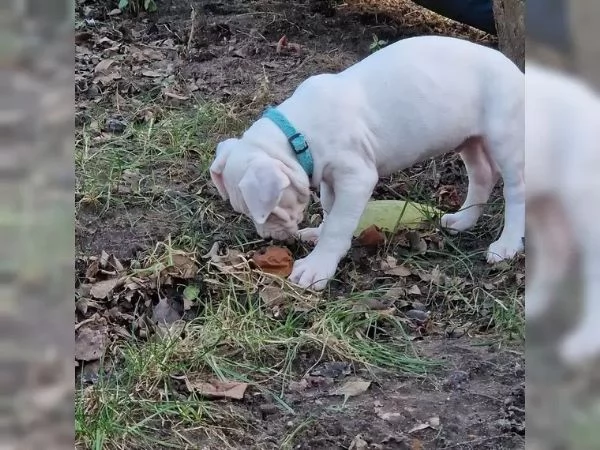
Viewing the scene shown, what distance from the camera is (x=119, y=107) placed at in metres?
3.92

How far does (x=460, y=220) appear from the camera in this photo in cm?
309

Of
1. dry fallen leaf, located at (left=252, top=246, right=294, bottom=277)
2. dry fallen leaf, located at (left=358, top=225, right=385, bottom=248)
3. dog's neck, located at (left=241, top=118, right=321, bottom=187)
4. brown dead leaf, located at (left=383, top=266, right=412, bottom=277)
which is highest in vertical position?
dog's neck, located at (left=241, top=118, right=321, bottom=187)

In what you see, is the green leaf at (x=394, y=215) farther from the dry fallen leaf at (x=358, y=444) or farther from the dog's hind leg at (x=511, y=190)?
the dry fallen leaf at (x=358, y=444)

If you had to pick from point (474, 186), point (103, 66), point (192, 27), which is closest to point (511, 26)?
point (474, 186)

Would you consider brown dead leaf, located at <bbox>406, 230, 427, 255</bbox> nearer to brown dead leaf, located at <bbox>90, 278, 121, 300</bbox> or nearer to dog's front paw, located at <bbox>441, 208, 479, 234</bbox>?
dog's front paw, located at <bbox>441, 208, 479, 234</bbox>

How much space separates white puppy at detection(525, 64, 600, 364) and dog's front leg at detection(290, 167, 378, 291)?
149 cm

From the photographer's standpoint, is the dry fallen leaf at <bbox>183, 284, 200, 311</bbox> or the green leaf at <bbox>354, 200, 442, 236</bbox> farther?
the green leaf at <bbox>354, 200, 442, 236</bbox>

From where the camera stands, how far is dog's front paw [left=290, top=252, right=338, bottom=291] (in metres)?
A: 2.72

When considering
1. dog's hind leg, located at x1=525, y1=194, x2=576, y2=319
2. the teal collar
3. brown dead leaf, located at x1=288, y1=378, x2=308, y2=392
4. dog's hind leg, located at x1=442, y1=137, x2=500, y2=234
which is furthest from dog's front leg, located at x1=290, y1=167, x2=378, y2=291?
dog's hind leg, located at x1=525, y1=194, x2=576, y2=319

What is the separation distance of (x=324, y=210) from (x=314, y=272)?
32cm

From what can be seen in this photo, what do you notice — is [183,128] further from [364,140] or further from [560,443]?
[560,443]

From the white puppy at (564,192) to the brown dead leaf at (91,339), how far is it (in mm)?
1328

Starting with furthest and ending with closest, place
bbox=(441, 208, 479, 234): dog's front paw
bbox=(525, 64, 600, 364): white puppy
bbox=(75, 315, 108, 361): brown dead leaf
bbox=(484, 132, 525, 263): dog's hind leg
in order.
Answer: bbox=(441, 208, 479, 234): dog's front paw → bbox=(484, 132, 525, 263): dog's hind leg → bbox=(75, 315, 108, 361): brown dead leaf → bbox=(525, 64, 600, 364): white puppy

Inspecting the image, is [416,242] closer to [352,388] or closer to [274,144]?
[274,144]
